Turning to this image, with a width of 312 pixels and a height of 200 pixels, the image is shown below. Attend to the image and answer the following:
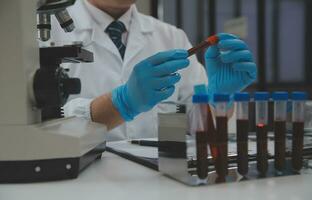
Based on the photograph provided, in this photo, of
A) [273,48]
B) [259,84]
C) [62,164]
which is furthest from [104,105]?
[273,48]

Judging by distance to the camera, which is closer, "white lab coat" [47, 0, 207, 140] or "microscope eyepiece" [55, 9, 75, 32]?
"microscope eyepiece" [55, 9, 75, 32]

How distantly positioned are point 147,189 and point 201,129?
0.13 meters

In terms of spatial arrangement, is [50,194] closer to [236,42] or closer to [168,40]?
[236,42]

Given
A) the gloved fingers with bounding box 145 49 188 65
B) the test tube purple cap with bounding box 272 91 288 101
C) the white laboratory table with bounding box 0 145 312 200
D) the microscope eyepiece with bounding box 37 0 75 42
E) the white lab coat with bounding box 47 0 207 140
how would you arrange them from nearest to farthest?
the white laboratory table with bounding box 0 145 312 200 → the test tube purple cap with bounding box 272 91 288 101 → the microscope eyepiece with bounding box 37 0 75 42 → the gloved fingers with bounding box 145 49 188 65 → the white lab coat with bounding box 47 0 207 140

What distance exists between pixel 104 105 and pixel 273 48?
113 inches

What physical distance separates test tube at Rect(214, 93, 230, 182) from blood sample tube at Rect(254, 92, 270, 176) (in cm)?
8

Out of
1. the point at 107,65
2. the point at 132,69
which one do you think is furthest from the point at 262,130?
the point at 107,65

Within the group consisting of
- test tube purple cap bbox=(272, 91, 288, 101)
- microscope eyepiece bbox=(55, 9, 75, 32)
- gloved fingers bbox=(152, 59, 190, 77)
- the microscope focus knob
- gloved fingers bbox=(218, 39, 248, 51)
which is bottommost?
test tube purple cap bbox=(272, 91, 288, 101)

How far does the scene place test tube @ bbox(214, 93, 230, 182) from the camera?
62 centimetres

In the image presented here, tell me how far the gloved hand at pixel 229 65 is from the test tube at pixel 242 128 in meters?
0.41

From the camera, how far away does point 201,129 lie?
61 cm

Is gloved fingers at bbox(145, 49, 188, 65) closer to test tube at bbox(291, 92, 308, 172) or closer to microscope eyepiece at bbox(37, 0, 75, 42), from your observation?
microscope eyepiece at bbox(37, 0, 75, 42)

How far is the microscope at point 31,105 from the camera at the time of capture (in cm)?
67

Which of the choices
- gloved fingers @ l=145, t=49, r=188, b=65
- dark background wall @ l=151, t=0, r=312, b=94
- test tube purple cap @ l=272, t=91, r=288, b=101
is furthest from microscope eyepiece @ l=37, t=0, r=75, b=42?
dark background wall @ l=151, t=0, r=312, b=94
